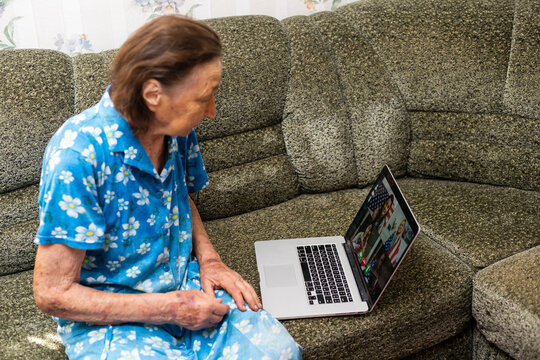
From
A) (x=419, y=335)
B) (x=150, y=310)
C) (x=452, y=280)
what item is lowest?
(x=419, y=335)

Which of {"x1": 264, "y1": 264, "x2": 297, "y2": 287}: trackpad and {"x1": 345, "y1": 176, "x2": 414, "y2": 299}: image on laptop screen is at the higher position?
{"x1": 345, "y1": 176, "x2": 414, "y2": 299}: image on laptop screen

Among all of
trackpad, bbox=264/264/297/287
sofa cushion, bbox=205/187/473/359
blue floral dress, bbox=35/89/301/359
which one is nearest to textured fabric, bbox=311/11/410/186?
sofa cushion, bbox=205/187/473/359

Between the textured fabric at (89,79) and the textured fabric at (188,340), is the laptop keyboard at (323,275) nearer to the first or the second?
the textured fabric at (188,340)

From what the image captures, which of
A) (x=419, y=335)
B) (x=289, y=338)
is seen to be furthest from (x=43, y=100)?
(x=419, y=335)

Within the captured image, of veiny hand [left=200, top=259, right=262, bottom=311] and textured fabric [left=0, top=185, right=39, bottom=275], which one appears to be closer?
veiny hand [left=200, top=259, right=262, bottom=311]

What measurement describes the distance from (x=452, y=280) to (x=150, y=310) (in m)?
0.83

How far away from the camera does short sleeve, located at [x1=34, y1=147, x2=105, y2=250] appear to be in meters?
1.05

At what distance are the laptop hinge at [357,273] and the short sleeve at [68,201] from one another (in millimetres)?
693

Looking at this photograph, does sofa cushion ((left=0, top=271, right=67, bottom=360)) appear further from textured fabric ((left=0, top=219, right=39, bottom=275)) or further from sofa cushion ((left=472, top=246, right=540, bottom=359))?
sofa cushion ((left=472, top=246, right=540, bottom=359))

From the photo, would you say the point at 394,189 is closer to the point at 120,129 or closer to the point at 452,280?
the point at 452,280

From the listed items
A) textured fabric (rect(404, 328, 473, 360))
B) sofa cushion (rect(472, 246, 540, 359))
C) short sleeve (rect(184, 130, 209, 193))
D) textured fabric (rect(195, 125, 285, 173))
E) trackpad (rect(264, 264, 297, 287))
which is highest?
short sleeve (rect(184, 130, 209, 193))

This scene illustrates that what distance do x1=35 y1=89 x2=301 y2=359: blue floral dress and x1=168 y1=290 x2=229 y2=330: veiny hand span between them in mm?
51

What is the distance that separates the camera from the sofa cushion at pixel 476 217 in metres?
1.63

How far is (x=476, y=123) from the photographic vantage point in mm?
1977
